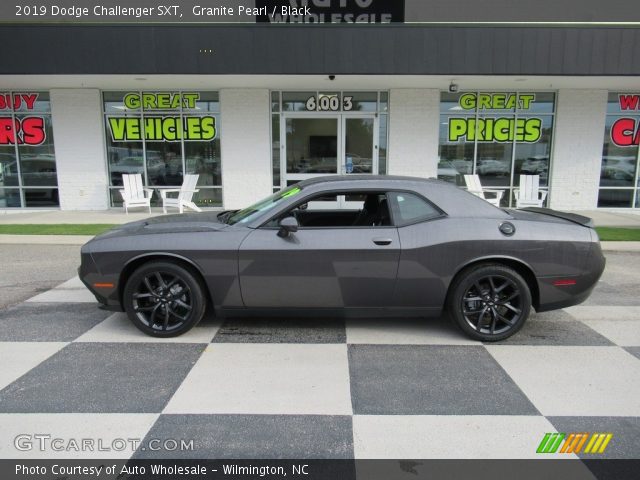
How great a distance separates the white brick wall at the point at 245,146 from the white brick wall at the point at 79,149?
11.4 feet

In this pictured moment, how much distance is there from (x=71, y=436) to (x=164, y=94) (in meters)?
12.0

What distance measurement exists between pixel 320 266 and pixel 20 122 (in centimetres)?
1277

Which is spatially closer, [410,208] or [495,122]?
[410,208]

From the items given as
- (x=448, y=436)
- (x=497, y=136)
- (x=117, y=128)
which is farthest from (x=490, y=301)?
(x=117, y=128)

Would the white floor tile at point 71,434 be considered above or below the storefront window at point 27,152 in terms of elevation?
below

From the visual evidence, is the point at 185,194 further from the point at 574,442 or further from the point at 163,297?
the point at 574,442

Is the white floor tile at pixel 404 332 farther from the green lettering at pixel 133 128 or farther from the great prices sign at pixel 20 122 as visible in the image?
the great prices sign at pixel 20 122

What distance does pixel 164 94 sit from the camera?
13.4 metres

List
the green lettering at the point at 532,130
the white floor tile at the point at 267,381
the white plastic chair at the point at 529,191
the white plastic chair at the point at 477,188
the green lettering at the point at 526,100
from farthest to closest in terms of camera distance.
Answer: the green lettering at the point at 532,130
the green lettering at the point at 526,100
the white plastic chair at the point at 529,191
the white plastic chair at the point at 477,188
the white floor tile at the point at 267,381

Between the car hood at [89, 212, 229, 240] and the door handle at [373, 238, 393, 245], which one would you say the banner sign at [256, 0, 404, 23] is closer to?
the car hood at [89, 212, 229, 240]

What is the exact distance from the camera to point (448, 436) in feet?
9.75

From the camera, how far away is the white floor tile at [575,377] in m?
3.35

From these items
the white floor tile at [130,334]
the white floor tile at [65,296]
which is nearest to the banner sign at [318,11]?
the white floor tile at [65,296]

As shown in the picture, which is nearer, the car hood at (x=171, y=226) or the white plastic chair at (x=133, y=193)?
the car hood at (x=171, y=226)
